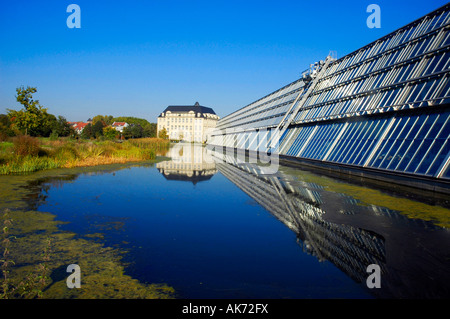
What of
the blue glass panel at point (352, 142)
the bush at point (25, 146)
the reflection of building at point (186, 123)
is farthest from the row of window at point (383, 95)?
the reflection of building at point (186, 123)

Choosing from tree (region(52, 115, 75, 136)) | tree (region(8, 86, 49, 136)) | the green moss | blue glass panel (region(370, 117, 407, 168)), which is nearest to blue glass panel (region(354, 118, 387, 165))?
blue glass panel (region(370, 117, 407, 168))

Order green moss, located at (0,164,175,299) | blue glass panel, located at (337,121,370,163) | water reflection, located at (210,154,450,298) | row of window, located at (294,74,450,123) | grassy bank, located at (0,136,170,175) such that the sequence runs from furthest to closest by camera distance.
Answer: blue glass panel, located at (337,121,370,163) < grassy bank, located at (0,136,170,175) < row of window, located at (294,74,450,123) < water reflection, located at (210,154,450,298) < green moss, located at (0,164,175,299)

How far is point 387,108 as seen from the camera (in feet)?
66.3

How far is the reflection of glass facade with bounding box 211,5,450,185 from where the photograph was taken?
51.2ft

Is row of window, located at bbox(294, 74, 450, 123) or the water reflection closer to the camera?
the water reflection

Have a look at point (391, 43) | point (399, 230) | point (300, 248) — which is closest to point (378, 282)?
point (300, 248)

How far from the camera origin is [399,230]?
7.68 meters

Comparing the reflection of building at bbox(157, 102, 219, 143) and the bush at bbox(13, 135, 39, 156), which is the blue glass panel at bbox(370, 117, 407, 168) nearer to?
the bush at bbox(13, 135, 39, 156)

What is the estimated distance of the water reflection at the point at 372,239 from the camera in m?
4.85

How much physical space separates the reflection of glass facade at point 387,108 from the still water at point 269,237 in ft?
14.6

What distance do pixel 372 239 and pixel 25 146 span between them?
19683 mm

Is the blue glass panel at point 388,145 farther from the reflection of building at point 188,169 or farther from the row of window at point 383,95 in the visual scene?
the reflection of building at point 188,169

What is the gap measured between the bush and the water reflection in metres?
14.9
